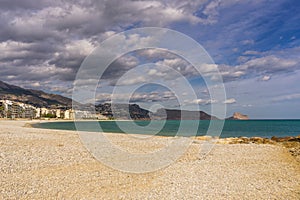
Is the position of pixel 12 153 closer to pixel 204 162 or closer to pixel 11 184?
pixel 11 184

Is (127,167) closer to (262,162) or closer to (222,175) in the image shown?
(222,175)

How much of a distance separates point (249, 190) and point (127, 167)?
653cm

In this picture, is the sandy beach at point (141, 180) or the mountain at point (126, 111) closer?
the sandy beach at point (141, 180)

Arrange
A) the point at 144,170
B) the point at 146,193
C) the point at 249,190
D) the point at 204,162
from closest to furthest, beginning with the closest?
the point at 146,193 < the point at 249,190 < the point at 144,170 < the point at 204,162

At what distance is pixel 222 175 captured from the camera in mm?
12500

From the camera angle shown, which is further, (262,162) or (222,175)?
(262,162)

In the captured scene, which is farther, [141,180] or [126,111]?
[126,111]

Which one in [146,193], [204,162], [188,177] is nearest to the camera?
[146,193]

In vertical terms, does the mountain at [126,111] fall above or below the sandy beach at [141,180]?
above

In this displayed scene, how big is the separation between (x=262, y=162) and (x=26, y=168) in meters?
14.1

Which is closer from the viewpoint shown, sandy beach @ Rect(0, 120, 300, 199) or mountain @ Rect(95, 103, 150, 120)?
sandy beach @ Rect(0, 120, 300, 199)

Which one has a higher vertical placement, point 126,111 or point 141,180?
point 126,111

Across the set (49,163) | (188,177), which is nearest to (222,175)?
(188,177)

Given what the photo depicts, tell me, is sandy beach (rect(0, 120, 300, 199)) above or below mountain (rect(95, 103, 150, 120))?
below
